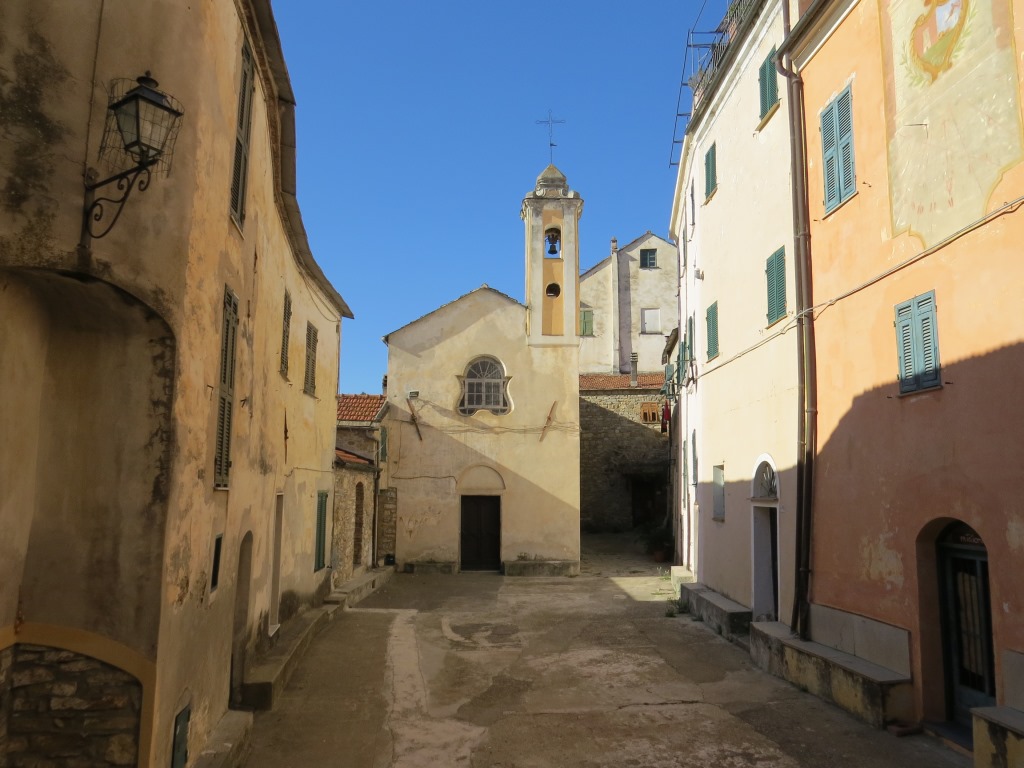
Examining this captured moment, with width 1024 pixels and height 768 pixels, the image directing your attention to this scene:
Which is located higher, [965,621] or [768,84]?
[768,84]

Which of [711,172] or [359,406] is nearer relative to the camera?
[711,172]

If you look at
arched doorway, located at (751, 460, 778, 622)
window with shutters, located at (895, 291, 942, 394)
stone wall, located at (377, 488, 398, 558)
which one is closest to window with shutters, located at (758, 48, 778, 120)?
window with shutters, located at (895, 291, 942, 394)

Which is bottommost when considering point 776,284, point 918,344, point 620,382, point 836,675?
point 836,675

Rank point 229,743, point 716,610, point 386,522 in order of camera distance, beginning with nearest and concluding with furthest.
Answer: point 229,743, point 716,610, point 386,522

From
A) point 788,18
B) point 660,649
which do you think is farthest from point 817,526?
point 788,18

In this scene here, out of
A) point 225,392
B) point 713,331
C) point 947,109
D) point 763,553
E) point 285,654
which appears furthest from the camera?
point 713,331

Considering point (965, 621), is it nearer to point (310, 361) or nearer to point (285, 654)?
point (285, 654)

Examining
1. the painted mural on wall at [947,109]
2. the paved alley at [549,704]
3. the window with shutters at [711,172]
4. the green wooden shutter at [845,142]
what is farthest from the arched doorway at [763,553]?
the window with shutters at [711,172]

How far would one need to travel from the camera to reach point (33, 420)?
16.0 ft

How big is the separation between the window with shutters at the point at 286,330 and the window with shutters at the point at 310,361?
1763mm

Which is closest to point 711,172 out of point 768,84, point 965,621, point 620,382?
point 768,84

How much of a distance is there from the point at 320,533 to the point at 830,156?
1007 cm

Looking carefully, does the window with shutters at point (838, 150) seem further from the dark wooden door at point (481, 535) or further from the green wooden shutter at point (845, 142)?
the dark wooden door at point (481, 535)

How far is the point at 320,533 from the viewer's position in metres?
14.0
